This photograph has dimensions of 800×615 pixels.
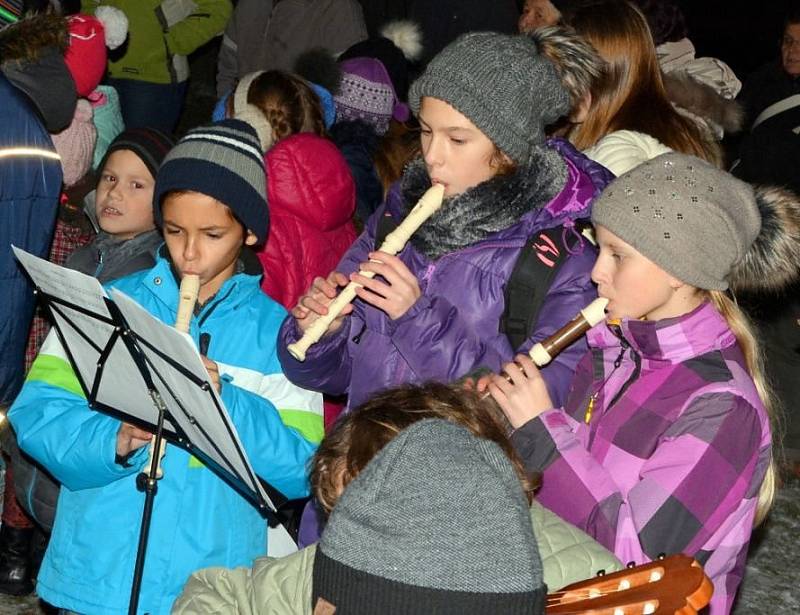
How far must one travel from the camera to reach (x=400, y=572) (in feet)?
6.05

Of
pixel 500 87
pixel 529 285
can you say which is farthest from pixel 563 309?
pixel 500 87

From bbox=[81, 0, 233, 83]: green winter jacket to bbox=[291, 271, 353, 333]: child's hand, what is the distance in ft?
16.1

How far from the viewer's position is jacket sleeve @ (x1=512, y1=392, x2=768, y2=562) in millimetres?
2572

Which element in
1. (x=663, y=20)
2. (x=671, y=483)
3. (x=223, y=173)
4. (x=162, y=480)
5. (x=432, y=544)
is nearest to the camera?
(x=432, y=544)

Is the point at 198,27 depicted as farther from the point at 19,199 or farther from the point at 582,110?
the point at 582,110

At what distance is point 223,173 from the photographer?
3.34 m

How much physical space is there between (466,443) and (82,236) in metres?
3.10

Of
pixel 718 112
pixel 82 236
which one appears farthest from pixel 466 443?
pixel 718 112

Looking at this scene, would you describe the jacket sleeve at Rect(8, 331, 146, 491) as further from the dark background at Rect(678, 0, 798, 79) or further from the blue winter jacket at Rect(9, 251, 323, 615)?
the dark background at Rect(678, 0, 798, 79)

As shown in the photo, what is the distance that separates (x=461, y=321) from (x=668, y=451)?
723mm

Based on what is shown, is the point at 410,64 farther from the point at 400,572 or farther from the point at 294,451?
the point at 400,572

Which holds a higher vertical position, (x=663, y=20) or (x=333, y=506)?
(x=333, y=506)

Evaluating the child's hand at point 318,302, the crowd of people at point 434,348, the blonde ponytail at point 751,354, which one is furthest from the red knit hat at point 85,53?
the blonde ponytail at point 751,354

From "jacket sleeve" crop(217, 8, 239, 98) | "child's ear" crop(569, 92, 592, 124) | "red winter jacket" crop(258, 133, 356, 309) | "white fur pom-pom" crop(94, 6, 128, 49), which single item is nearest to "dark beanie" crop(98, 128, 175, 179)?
"red winter jacket" crop(258, 133, 356, 309)
